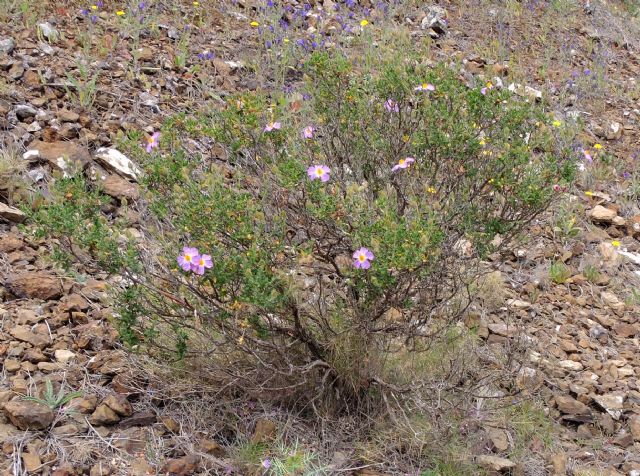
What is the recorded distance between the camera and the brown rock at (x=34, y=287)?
124 inches

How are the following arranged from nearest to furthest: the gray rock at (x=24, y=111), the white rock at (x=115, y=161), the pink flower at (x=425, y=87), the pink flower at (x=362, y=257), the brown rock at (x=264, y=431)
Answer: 1. the pink flower at (x=362, y=257)
2. the brown rock at (x=264, y=431)
3. the pink flower at (x=425, y=87)
4. the white rock at (x=115, y=161)
5. the gray rock at (x=24, y=111)

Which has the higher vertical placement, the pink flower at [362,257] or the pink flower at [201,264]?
the pink flower at [362,257]

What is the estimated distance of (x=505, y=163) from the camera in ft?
8.80

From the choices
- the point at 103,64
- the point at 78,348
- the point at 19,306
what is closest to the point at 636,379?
the point at 78,348

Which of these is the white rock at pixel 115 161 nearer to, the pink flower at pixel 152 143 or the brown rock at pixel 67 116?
the brown rock at pixel 67 116

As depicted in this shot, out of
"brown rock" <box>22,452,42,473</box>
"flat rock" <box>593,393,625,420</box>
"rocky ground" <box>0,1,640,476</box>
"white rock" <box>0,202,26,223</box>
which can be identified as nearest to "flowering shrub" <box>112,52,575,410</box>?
"rocky ground" <box>0,1,640,476</box>

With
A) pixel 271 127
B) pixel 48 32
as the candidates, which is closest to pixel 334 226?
pixel 271 127

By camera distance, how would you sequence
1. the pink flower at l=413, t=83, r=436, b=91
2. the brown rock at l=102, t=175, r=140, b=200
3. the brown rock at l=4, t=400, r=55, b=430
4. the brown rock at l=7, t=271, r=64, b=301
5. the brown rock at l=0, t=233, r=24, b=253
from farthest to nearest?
the brown rock at l=102, t=175, r=140, b=200 → the brown rock at l=0, t=233, r=24, b=253 → the brown rock at l=7, t=271, r=64, b=301 → the pink flower at l=413, t=83, r=436, b=91 → the brown rock at l=4, t=400, r=55, b=430

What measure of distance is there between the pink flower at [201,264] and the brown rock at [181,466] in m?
0.71

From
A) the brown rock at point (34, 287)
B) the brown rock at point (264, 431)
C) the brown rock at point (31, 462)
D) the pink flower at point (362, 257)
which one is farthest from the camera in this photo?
the brown rock at point (34, 287)

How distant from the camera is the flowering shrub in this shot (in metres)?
2.34

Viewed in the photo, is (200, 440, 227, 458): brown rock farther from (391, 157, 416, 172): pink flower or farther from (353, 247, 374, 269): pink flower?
(391, 157, 416, 172): pink flower

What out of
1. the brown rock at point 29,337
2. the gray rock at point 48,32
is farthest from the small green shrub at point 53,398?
the gray rock at point 48,32

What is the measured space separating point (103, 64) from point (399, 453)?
133 inches
